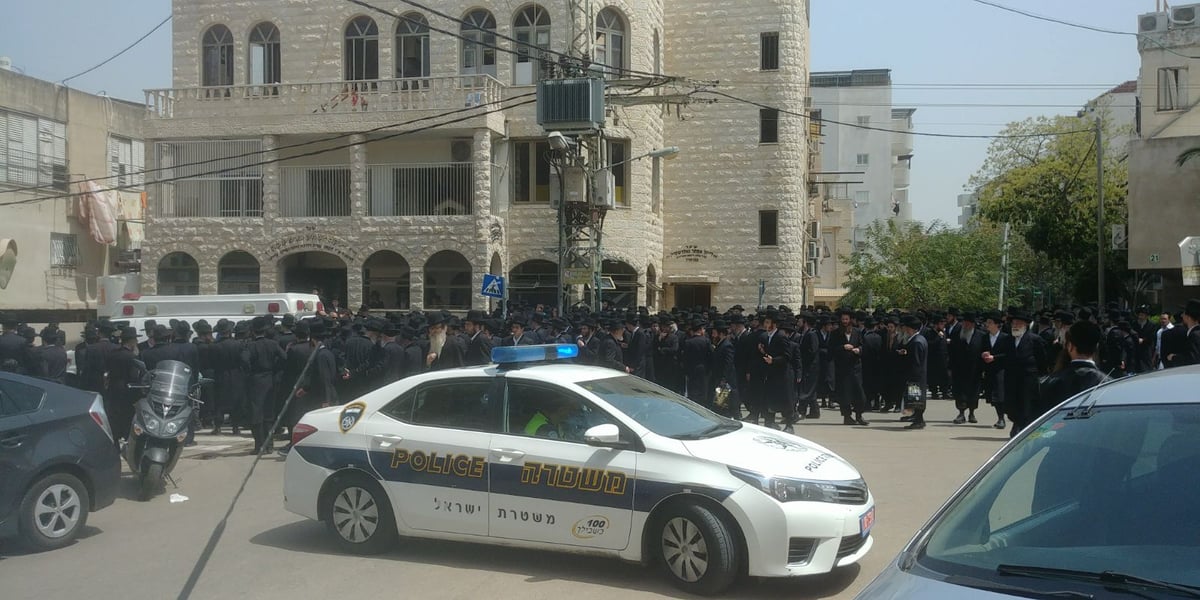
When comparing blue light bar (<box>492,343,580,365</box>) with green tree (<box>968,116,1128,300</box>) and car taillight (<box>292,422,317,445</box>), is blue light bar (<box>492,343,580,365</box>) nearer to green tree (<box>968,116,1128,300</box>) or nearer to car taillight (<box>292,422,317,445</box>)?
car taillight (<box>292,422,317,445</box>)

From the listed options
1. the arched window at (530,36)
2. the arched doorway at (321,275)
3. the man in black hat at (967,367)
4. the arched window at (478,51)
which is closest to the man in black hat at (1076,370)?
the man in black hat at (967,367)

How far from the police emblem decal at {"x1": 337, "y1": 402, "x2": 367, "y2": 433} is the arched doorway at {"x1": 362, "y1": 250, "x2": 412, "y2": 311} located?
22.2 metres

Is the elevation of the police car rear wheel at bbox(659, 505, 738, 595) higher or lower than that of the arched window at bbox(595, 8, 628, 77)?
lower

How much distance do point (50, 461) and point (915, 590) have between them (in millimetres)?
7505

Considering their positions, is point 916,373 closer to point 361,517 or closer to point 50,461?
point 361,517

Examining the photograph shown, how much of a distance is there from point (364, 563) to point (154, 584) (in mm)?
1486

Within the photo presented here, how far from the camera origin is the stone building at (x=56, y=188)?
1289 inches

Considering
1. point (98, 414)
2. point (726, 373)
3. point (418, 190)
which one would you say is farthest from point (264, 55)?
point (98, 414)

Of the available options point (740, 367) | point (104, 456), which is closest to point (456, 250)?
point (740, 367)

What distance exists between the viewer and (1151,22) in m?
39.2

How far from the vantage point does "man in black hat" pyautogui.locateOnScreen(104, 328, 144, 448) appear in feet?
39.9

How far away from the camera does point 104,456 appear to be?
8.71 metres

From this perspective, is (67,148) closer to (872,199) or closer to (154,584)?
(154,584)

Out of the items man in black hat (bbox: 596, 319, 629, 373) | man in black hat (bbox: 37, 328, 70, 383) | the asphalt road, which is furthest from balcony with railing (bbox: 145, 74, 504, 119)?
the asphalt road
